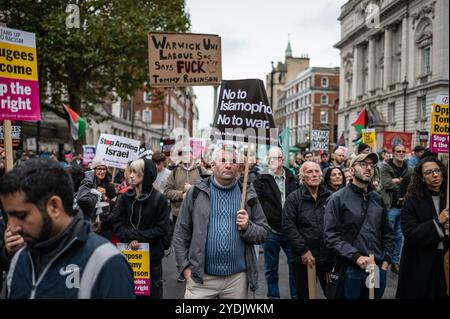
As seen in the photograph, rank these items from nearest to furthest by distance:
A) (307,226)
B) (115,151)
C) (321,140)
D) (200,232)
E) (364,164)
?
1. (200,232)
2. (364,164)
3. (307,226)
4. (115,151)
5. (321,140)

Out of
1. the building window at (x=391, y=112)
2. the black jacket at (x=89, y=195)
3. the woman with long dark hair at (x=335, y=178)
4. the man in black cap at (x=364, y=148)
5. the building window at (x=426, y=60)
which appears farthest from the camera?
the building window at (x=391, y=112)

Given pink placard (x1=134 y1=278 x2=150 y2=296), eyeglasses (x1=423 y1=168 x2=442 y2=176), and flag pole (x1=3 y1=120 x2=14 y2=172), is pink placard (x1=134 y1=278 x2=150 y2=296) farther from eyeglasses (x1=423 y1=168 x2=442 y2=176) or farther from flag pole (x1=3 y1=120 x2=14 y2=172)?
eyeglasses (x1=423 y1=168 x2=442 y2=176)

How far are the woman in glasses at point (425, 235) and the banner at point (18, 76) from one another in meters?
3.47

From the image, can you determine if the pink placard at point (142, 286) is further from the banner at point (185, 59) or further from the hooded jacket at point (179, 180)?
the hooded jacket at point (179, 180)

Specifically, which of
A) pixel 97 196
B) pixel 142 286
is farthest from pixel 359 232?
pixel 97 196

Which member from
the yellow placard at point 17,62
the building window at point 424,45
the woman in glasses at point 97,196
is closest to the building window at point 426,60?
the building window at point 424,45

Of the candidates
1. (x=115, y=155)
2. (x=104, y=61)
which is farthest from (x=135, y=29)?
(x=115, y=155)

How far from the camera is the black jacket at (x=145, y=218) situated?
4.90 m

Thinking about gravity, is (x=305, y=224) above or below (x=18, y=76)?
below

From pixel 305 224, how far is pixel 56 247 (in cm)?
362

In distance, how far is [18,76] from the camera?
14.6 feet

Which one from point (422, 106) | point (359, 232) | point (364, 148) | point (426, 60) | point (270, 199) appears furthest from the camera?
point (426, 60)

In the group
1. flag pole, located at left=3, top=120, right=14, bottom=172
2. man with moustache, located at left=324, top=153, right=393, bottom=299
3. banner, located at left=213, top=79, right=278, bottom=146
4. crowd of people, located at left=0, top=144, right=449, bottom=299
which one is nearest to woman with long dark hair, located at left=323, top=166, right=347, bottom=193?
crowd of people, located at left=0, top=144, right=449, bottom=299

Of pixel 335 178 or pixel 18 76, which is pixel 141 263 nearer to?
pixel 18 76
